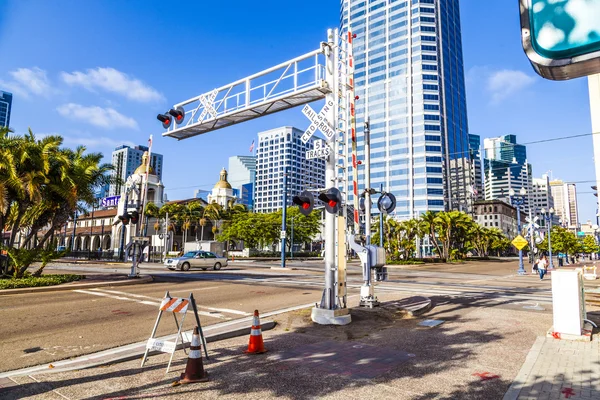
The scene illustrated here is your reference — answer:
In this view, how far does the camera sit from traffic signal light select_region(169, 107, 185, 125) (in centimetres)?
1560

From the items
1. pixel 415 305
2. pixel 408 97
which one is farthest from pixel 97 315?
pixel 408 97

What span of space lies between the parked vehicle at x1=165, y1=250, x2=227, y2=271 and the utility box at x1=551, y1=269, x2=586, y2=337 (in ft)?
86.2

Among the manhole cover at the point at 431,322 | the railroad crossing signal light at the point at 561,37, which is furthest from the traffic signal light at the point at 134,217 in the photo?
the railroad crossing signal light at the point at 561,37

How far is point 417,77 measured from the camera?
365 ft

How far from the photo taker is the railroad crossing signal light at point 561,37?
1.30 m

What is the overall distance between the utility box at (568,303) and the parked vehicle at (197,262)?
86.2ft

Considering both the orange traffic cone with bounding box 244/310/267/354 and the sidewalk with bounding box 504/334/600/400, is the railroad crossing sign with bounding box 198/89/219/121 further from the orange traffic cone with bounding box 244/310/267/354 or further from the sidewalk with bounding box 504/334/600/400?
the sidewalk with bounding box 504/334/600/400

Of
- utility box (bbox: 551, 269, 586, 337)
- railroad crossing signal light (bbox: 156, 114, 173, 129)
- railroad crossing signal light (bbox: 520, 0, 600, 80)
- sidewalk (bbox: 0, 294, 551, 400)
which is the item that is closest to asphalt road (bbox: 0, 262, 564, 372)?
sidewalk (bbox: 0, 294, 551, 400)

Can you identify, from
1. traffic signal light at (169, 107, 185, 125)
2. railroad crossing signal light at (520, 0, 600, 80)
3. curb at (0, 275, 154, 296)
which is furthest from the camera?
traffic signal light at (169, 107, 185, 125)

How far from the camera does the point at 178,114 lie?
1570 cm

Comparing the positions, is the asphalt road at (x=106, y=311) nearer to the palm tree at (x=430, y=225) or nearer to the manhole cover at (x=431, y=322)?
the manhole cover at (x=431, y=322)

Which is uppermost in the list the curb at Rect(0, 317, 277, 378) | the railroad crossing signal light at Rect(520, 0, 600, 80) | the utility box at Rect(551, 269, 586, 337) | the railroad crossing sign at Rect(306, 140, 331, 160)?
the railroad crossing sign at Rect(306, 140, 331, 160)

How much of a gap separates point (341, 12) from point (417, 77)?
38.9m

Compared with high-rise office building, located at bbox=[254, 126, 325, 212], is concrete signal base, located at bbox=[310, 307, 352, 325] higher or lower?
lower
